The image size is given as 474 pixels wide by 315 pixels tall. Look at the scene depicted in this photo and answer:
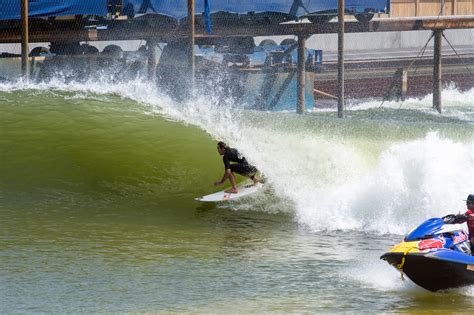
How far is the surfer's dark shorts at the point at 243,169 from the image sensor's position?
16453mm

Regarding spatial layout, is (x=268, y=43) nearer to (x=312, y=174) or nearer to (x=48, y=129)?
(x=48, y=129)

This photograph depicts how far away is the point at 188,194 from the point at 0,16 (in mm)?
9994

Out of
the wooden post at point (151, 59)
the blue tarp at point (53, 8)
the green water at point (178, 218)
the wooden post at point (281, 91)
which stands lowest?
the green water at point (178, 218)

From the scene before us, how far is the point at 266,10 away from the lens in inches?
1029

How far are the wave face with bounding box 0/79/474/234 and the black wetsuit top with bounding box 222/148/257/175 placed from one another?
495 mm

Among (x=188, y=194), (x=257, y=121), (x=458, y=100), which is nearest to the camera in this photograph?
(x=188, y=194)

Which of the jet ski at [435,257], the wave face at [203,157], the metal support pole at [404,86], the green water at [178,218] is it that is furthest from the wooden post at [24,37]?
the jet ski at [435,257]

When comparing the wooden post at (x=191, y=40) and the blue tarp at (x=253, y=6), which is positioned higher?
the blue tarp at (x=253, y=6)

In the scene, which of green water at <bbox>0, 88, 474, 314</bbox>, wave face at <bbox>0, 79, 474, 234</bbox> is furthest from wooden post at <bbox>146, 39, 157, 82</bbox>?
green water at <bbox>0, 88, 474, 314</bbox>

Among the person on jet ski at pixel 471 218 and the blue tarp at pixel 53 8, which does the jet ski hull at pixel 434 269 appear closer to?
the person on jet ski at pixel 471 218

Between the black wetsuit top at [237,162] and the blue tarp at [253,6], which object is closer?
the black wetsuit top at [237,162]

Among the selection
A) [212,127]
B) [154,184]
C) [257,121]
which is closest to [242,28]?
[257,121]

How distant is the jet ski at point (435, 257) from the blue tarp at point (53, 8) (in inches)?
619

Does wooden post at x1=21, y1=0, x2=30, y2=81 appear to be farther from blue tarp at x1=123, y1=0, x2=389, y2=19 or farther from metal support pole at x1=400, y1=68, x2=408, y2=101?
metal support pole at x1=400, y1=68, x2=408, y2=101
